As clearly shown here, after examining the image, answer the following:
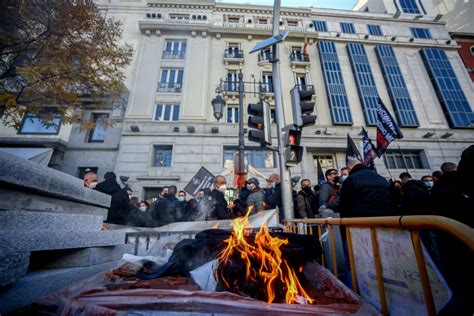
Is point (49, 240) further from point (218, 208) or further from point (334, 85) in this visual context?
point (334, 85)

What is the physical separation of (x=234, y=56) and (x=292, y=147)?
15.4 meters

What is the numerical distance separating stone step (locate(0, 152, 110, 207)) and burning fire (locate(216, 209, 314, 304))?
2.05m

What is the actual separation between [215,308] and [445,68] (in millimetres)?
27404

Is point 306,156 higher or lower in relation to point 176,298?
higher

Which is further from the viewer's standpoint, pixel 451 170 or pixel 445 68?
pixel 445 68

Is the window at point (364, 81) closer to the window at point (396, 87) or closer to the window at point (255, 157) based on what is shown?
the window at point (396, 87)

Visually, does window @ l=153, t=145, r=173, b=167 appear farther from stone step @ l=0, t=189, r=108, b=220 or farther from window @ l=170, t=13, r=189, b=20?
window @ l=170, t=13, r=189, b=20

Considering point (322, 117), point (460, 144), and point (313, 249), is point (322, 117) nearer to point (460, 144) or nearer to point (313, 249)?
point (460, 144)

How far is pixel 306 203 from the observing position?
19.5 ft

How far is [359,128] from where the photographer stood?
15.5 meters

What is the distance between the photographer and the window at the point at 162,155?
559 inches

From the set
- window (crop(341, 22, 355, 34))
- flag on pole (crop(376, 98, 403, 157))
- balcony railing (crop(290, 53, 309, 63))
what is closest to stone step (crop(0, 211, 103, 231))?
flag on pole (crop(376, 98, 403, 157))

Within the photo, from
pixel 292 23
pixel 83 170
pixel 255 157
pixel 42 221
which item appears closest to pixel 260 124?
pixel 42 221

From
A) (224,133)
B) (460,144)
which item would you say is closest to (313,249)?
(224,133)
